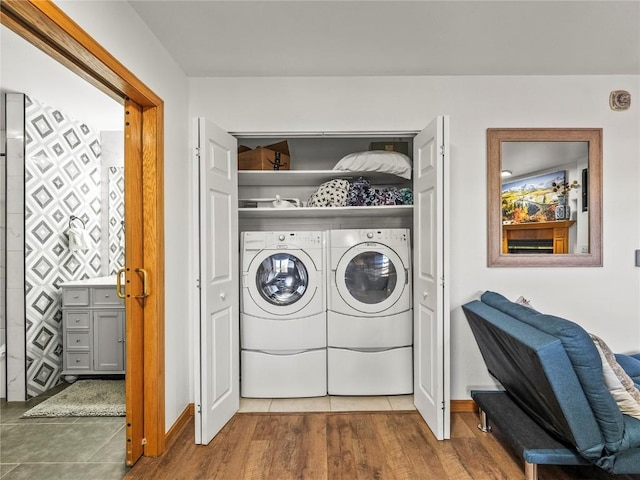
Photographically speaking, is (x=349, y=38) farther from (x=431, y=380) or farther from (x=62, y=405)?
(x=62, y=405)

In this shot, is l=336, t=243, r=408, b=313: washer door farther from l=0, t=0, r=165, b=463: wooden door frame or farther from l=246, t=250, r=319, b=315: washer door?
l=0, t=0, r=165, b=463: wooden door frame

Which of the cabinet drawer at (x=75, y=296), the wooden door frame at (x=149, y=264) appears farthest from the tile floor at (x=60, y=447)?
the cabinet drawer at (x=75, y=296)

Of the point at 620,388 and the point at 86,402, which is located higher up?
the point at 620,388

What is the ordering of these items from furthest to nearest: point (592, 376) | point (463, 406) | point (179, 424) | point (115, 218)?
1. point (115, 218)
2. point (463, 406)
3. point (179, 424)
4. point (592, 376)

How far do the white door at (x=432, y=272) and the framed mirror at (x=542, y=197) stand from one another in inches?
22.7

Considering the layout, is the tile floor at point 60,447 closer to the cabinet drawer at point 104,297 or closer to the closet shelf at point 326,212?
the cabinet drawer at point 104,297

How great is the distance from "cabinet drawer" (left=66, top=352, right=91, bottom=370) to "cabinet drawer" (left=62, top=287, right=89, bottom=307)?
1.40 ft

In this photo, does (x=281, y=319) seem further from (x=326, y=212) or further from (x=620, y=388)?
(x=620, y=388)

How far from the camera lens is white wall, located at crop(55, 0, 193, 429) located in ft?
6.15

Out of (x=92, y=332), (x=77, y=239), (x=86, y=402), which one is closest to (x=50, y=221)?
(x=77, y=239)

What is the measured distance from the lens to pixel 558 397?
161 centimetres

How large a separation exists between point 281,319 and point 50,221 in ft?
6.89

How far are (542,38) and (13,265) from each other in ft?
13.0

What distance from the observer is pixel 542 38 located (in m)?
2.25
